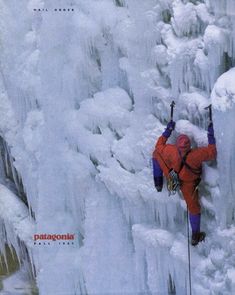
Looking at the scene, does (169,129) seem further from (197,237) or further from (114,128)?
(197,237)

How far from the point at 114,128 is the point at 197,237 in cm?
82

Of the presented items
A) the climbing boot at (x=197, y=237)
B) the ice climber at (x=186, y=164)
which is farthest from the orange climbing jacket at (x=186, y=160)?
the climbing boot at (x=197, y=237)

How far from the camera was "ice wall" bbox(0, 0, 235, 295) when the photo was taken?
3.23 metres

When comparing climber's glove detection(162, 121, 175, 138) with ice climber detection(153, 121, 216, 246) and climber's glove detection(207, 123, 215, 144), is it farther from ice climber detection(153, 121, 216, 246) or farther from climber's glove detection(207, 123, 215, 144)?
climber's glove detection(207, 123, 215, 144)

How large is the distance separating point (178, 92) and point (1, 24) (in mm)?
1296

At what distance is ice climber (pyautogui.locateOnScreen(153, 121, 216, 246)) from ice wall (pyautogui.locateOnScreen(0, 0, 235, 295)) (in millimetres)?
63

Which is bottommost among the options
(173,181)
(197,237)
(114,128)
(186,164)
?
(197,237)

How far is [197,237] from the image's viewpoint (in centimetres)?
339

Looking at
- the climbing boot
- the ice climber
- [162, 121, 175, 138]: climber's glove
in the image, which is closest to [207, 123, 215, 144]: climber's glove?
the ice climber

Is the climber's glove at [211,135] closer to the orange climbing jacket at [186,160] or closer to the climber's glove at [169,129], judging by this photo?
the orange climbing jacket at [186,160]

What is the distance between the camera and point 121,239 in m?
3.81

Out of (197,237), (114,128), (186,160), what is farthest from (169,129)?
(197,237)

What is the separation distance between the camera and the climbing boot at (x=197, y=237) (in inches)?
133

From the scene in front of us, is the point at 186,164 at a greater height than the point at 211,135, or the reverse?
the point at 211,135
